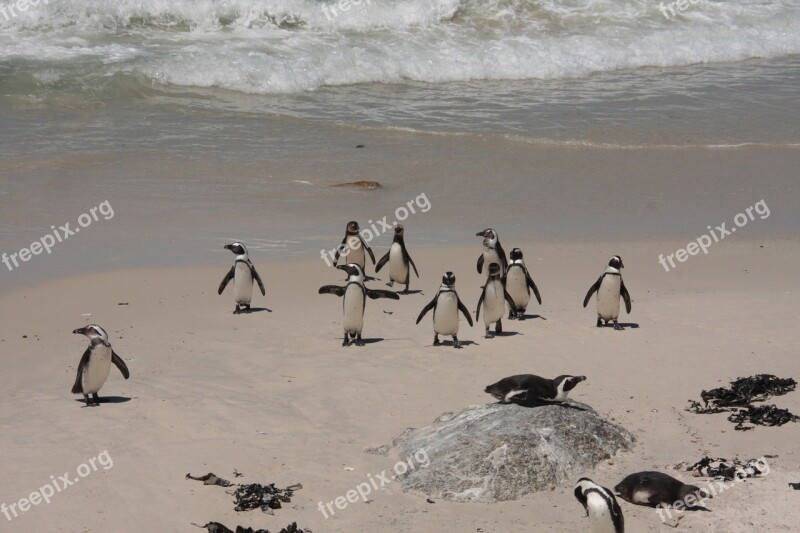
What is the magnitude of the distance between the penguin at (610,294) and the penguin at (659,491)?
370cm

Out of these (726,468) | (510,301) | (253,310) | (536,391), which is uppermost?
(536,391)

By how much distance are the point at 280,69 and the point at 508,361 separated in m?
12.9

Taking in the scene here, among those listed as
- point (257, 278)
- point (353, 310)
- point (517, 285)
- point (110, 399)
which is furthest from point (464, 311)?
point (110, 399)

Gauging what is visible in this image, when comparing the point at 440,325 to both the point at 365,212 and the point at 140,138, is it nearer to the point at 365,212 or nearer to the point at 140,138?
the point at 365,212

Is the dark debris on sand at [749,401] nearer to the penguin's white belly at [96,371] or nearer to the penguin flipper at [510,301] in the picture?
the penguin flipper at [510,301]

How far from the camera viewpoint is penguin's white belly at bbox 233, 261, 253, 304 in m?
10.8

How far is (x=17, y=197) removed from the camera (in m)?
14.0

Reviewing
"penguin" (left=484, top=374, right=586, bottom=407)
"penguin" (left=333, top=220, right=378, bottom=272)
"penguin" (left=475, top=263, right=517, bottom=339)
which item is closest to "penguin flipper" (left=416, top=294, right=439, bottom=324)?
"penguin" (left=475, top=263, right=517, bottom=339)

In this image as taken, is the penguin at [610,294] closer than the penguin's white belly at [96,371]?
No

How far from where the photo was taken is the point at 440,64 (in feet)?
74.0

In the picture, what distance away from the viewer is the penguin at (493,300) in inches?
403

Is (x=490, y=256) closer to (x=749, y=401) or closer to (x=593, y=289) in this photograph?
(x=593, y=289)

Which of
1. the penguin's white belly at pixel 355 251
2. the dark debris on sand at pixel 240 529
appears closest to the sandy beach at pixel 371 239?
the dark debris on sand at pixel 240 529

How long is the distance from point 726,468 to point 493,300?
3473 millimetres
